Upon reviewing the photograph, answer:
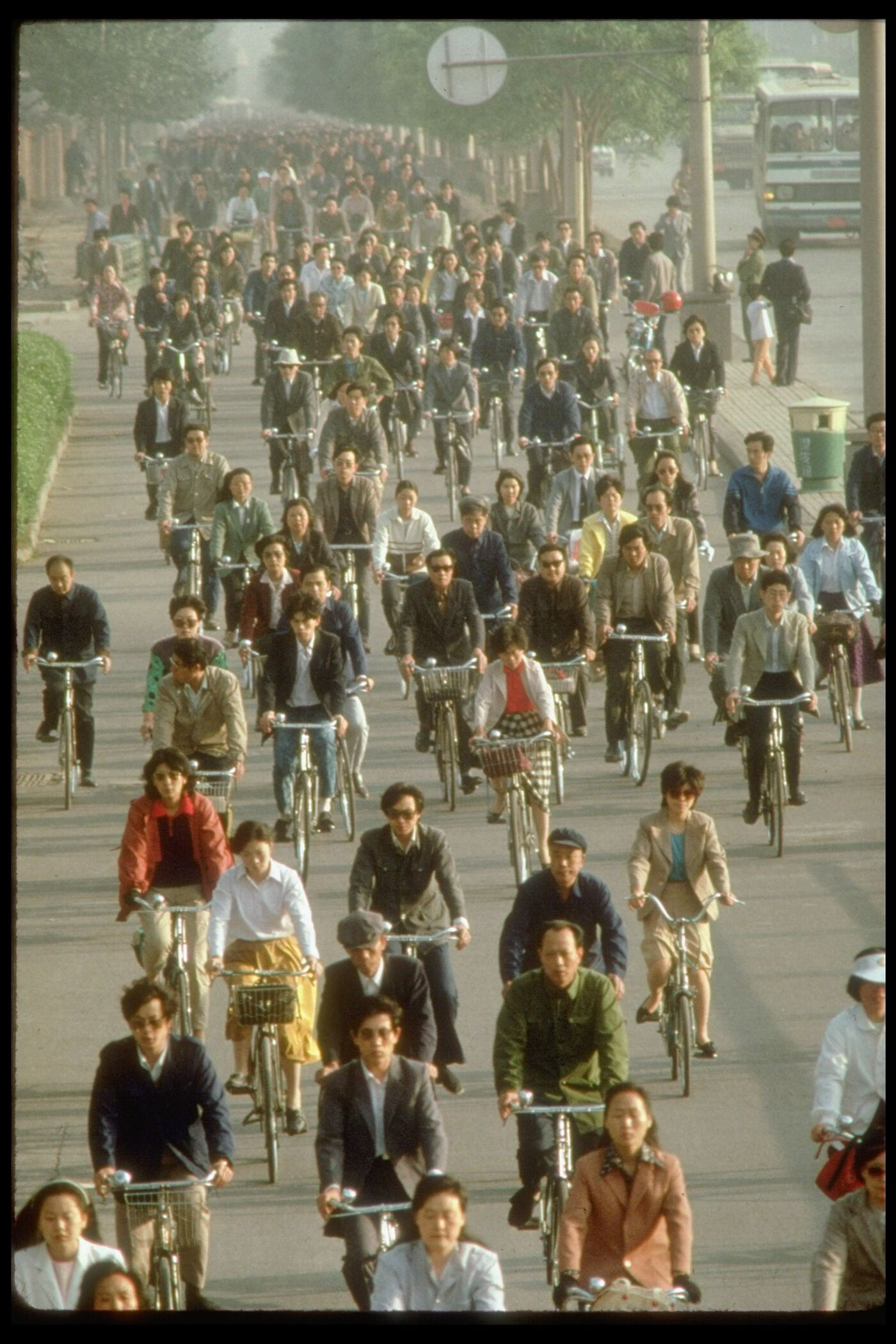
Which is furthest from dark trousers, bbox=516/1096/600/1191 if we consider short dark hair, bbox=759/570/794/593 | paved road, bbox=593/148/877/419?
paved road, bbox=593/148/877/419

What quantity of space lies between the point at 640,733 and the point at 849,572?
1.82 meters

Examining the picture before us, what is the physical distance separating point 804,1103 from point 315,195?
5496 centimetres

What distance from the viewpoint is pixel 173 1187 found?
26.8 ft

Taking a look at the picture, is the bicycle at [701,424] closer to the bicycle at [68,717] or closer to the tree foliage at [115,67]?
the bicycle at [68,717]

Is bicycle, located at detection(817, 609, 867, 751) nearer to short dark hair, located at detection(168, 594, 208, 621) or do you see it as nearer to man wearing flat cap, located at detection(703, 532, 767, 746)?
man wearing flat cap, located at detection(703, 532, 767, 746)

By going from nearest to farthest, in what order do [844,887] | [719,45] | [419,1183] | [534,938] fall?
[419,1183]
[534,938]
[844,887]
[719,45]

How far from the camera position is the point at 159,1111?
8.27 meters

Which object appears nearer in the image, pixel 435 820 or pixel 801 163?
pixel 435 820

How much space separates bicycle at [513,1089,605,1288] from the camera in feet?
27.8

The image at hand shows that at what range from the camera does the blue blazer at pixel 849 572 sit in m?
16.0

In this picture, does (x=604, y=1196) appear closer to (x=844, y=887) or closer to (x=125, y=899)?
(x=125, y=899)

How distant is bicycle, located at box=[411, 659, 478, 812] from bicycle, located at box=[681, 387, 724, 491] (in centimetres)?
884

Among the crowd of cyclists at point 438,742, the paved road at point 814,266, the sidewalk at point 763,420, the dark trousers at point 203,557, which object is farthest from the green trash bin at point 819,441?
the dark trousers at point 203,557

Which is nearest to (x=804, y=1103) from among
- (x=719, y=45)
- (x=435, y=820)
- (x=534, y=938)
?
(x=534, y=938)
